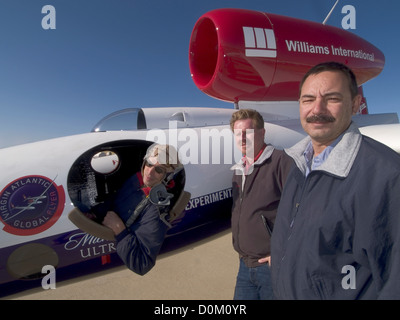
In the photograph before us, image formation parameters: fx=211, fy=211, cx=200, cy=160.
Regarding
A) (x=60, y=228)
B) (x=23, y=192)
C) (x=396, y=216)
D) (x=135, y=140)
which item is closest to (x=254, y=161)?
(x=396, y=216)

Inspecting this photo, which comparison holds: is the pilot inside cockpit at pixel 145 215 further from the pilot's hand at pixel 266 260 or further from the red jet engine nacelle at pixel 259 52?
the red jet engine nacelle at pixel 259 52

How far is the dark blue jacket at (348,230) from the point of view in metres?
0.75

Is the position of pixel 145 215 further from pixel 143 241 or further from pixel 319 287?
pixel 319 287

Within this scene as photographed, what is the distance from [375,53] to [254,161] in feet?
15.2

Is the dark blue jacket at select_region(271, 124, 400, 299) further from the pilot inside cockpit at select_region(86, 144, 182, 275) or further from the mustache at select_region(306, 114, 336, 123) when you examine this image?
the pilot inside cockpit at select_region(86, 144, 182, 275)

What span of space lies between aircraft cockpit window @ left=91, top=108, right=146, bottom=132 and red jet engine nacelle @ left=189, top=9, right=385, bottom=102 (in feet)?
3.90

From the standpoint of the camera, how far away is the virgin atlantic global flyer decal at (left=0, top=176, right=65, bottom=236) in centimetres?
176

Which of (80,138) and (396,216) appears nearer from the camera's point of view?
(396,216)

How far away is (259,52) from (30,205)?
334cm

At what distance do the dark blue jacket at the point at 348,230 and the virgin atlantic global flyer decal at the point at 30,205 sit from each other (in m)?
1.90

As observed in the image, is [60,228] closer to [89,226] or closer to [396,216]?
[89,226]

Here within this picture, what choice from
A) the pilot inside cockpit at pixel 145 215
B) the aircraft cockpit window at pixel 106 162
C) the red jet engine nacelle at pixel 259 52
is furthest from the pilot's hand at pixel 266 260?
the red jet engine nacelle at pixel 259 52

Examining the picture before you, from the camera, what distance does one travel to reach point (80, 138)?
2254 millimetres
